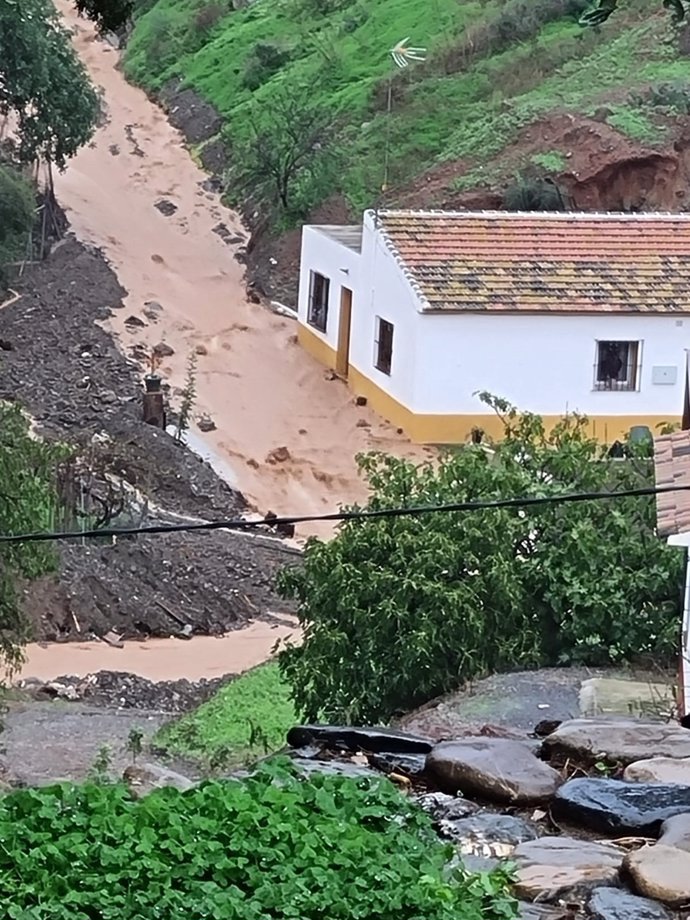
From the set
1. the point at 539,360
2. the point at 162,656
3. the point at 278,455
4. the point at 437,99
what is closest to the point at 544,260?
the point at 539,360

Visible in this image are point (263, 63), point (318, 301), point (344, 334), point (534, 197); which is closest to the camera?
point (344, 334)

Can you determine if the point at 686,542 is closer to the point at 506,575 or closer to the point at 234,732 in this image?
the point at 506,575

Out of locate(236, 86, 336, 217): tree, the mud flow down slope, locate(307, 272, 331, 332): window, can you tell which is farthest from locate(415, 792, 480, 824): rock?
locate(236, 86, 336, 217): tree

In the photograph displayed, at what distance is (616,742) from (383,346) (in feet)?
65.2

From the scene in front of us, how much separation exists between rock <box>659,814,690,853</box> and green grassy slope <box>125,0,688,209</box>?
2772 centimetres

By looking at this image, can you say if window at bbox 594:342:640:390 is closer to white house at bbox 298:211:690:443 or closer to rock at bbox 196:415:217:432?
white house at bbox 298:211:690:443

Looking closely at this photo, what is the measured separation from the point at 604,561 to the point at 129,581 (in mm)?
8792

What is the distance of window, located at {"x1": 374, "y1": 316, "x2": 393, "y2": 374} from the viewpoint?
25453 mm

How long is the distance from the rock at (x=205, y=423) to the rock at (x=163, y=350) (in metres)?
2.78

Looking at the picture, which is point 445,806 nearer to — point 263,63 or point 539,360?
point 539,360

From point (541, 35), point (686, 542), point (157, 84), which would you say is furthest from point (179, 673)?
point (157, 84)

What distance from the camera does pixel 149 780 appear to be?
18.5ft

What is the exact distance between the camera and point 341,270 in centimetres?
2731

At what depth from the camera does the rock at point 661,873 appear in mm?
4602
